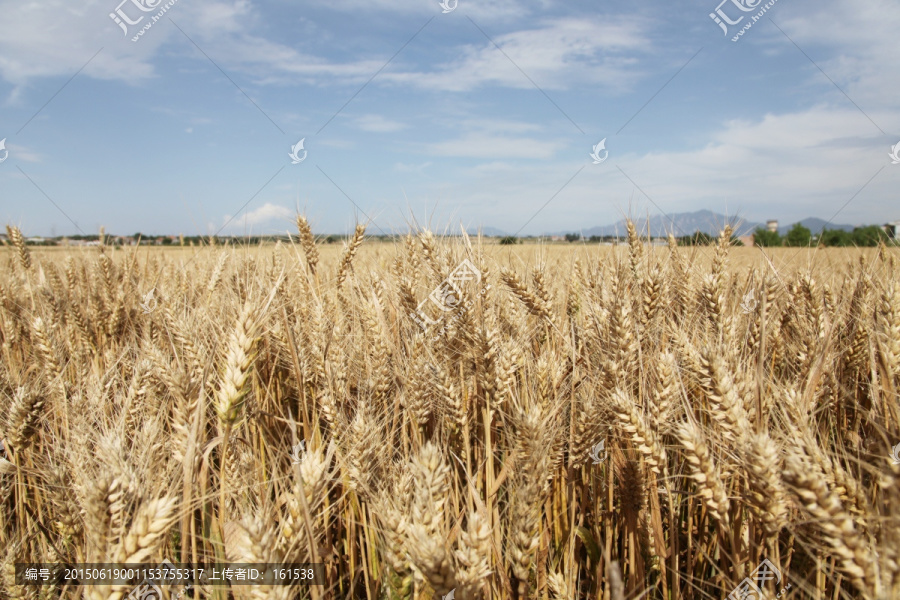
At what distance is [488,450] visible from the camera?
5.40ft

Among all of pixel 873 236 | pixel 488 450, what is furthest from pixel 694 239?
pixel 873 236

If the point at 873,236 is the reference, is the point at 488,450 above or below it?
below

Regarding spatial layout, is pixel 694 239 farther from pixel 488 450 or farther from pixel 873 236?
pixel 873 236

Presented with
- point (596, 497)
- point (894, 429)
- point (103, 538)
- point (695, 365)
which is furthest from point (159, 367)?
point (894, 429)

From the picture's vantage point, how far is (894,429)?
64.1 inches

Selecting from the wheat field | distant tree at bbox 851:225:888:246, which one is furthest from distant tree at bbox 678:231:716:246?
distant tree at bbox 851:225:888:246

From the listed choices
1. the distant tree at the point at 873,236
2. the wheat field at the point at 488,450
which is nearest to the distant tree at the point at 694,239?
the wheat field at the point at 488,450

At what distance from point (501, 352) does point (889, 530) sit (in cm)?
119

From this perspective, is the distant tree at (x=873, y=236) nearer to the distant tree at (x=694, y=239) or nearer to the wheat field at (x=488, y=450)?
the distant tree at (x=694, y=239)

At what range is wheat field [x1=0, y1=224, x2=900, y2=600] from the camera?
3.87ft

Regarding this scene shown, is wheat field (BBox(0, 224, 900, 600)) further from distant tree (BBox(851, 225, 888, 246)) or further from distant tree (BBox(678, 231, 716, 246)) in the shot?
distant tree (BBox(851, 225, 888, 246))

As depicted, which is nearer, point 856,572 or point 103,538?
point 856,572

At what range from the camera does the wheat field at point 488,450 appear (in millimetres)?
1181

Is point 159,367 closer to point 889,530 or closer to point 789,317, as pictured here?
point 889,530
